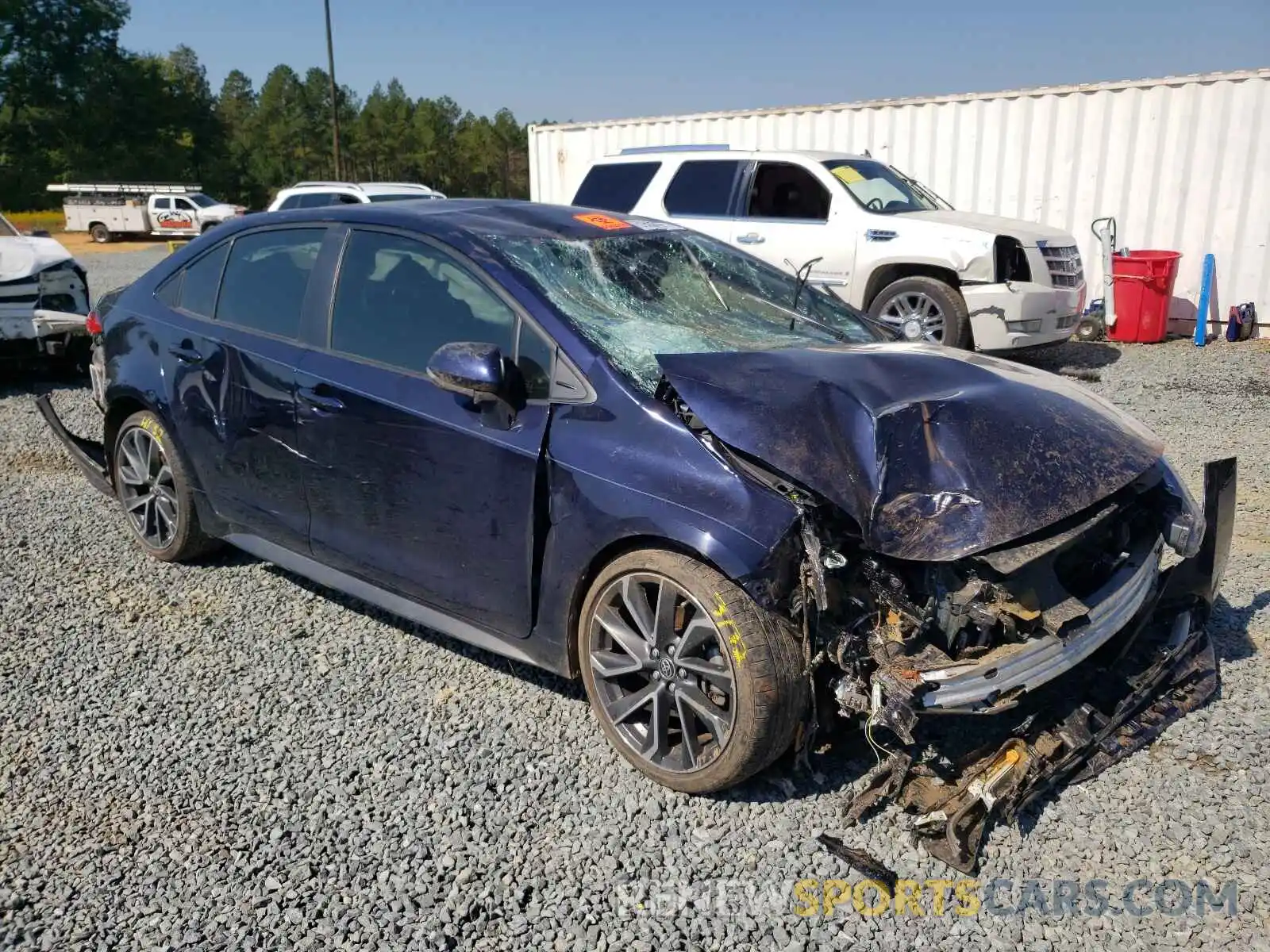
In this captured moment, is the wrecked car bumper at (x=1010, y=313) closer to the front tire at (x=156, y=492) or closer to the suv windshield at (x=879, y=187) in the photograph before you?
the suv windshield at (x=879, y=187)

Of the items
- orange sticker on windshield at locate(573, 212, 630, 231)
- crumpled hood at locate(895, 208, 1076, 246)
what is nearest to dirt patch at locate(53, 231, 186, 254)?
crumpled hood at locate(895, 208, 1076, 246)

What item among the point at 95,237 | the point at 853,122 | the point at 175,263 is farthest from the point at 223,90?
the point at 175,263

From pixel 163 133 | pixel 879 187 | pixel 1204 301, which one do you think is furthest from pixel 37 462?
→ pixel 163 133

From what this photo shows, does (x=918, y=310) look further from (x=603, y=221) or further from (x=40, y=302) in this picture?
(x=40, y=302)

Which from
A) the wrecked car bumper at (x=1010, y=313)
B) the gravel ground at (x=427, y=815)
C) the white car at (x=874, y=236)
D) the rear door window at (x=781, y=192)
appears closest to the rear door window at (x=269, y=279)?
the gravel ground at (x=427, y=815)

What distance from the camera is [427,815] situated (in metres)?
3.03

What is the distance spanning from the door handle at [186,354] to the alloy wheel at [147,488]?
18.0 inches

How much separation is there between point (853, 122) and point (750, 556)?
12495 mm

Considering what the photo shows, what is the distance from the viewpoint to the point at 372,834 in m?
2.93

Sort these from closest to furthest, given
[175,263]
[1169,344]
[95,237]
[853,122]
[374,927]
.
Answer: [374,927] → [175,263] → [1169,344] → [853,122] → [95,237]

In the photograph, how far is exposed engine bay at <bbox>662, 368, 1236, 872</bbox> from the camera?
2738 mm

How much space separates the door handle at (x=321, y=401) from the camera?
3697 millimetres

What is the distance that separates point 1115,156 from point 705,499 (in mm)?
11724

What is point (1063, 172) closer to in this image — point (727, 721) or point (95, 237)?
point (727, 721)
